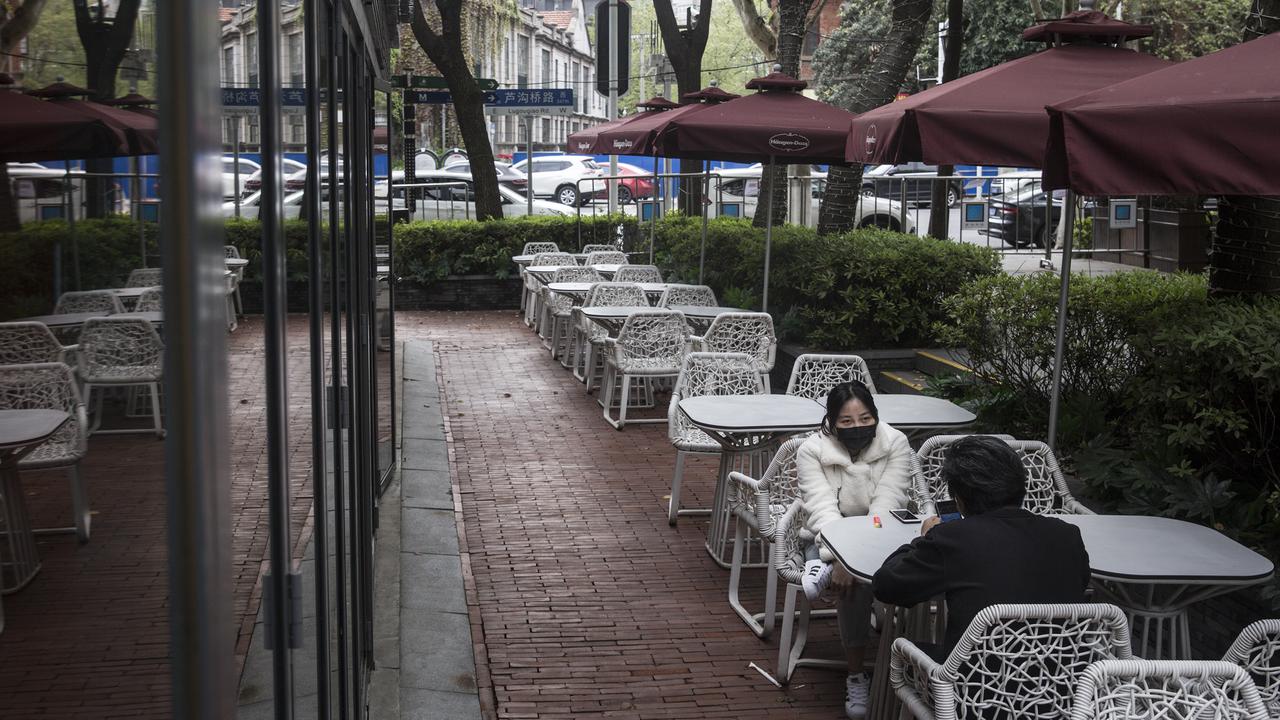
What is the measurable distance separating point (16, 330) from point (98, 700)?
331 mm

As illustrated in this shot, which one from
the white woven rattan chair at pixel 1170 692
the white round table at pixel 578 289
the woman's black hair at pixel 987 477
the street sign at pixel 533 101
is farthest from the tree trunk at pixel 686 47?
the white woven rattan chair at pixel 1170 692

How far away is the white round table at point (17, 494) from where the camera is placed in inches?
36.9

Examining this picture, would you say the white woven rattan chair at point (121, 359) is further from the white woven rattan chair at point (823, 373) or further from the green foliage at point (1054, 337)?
the white woven rattan chair at point (823, 373)

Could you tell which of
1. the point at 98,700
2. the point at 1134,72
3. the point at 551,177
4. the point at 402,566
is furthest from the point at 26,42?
the point at 551,177

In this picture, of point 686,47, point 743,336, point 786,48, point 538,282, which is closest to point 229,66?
point 743,336

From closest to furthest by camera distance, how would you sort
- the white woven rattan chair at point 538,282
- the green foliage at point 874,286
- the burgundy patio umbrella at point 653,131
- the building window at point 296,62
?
the building window at point 296,62
the green foliage at point 874,286
the burgundy patio umbrella at point 653,131
the white woven rattan chair at point 538,282

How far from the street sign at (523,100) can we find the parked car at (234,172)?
672 inches

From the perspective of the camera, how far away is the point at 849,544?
480 cm

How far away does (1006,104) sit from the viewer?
6.98m

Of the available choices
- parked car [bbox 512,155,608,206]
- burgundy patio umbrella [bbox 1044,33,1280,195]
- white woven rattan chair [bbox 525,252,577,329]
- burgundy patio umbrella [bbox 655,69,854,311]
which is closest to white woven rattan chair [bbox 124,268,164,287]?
burgundy patio umbrella [bbox 1044,33,1280,195]

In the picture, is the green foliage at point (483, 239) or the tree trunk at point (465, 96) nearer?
the green foliage at point (483, 239)

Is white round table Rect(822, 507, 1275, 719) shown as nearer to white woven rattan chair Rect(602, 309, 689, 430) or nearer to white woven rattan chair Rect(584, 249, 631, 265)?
white woven rattan chair Rect(602, 309, 689, 430)

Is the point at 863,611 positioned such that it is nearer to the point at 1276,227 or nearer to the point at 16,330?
the point at 1276,227

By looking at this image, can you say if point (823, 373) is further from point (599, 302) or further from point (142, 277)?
point (142, 277)
